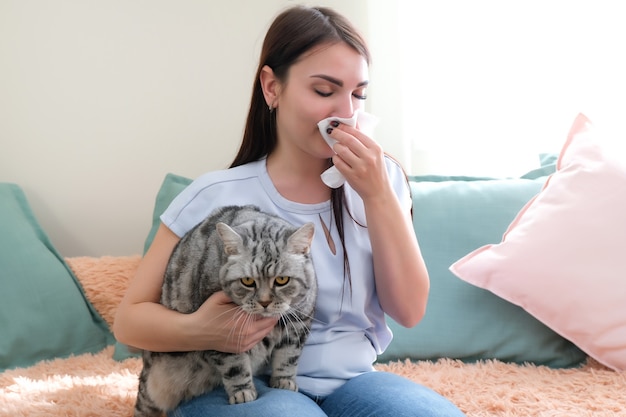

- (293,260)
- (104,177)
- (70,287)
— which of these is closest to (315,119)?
(293,260)

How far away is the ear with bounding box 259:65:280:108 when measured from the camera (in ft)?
4.89

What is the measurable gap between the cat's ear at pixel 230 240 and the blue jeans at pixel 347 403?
277mm

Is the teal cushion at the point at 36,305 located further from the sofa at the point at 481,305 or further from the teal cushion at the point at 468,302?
the teal cushion at the point at 468,302

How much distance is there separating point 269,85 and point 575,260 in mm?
960

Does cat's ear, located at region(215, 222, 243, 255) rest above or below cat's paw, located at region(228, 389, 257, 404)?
above

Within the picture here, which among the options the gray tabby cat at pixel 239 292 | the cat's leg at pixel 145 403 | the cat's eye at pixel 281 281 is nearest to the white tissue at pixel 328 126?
the gray tabby cat at pixel 239 292

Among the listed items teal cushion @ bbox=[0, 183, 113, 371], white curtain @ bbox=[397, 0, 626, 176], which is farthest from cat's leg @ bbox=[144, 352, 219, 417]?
white curtain @ bbox=[397, 0, 626, 176]

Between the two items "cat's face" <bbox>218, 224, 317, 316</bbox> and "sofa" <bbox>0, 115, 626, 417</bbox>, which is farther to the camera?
"sofa" <bbox>0, 115, 626, 417</bbox>

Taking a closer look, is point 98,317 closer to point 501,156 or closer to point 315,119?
point 315,119

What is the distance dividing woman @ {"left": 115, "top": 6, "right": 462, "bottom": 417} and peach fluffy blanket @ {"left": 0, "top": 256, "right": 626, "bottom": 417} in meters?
0.29

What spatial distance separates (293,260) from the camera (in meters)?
1.25

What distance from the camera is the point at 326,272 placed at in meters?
1.42

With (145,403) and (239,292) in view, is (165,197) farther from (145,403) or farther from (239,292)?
(239,292)

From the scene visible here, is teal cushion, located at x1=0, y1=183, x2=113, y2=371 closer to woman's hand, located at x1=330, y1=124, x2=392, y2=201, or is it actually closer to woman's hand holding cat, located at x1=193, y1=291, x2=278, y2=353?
woman's hand holding cat, located at x1=193, y1=291, x2=278, y2=353
